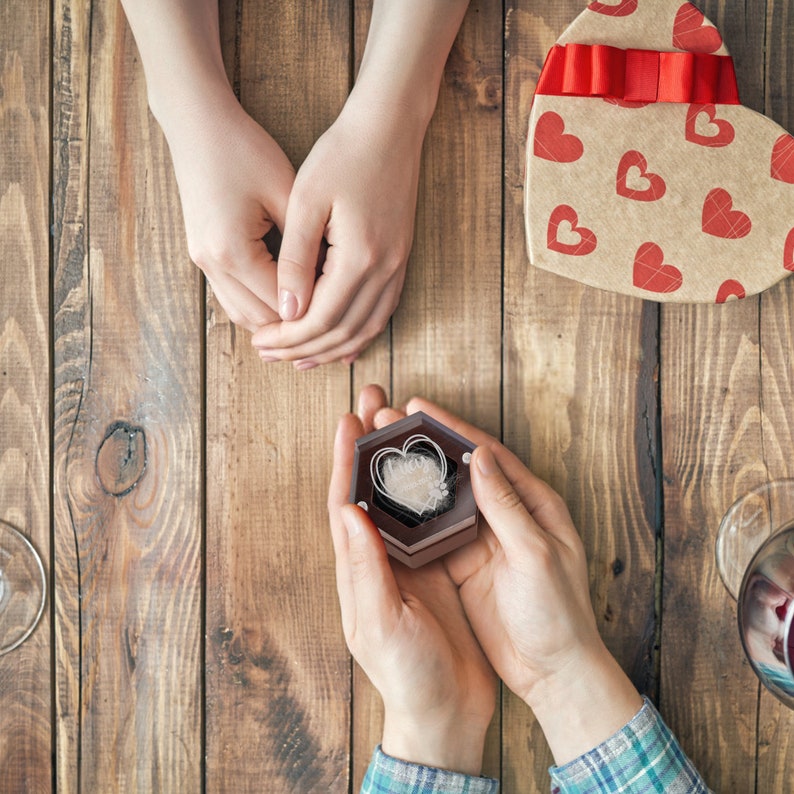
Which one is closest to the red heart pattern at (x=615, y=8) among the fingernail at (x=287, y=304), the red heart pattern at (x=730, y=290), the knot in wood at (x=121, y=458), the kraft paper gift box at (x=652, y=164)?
the kraft paper gift box at (x=652, y=164)

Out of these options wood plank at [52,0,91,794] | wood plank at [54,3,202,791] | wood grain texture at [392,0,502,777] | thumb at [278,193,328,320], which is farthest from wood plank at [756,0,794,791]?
wood plank at [52,0,91,794]

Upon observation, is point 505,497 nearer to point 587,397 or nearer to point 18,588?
point 587,397

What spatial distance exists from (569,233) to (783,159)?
261 mm

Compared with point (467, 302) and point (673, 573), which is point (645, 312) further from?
point (673, 573)

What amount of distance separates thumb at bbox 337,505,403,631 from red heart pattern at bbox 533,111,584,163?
0.46 m

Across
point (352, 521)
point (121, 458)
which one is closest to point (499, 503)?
point (352, 521)

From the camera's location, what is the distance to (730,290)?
2.80 feet

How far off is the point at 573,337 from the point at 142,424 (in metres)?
0.55

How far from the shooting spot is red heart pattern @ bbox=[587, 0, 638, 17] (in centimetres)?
84

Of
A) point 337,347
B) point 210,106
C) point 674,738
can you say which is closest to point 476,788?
point 674,738

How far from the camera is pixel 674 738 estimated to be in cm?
84

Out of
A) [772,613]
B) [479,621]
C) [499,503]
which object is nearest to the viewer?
[772,613]

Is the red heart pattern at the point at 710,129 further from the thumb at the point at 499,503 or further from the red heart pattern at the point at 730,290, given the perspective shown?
the thumb at the point at 499,503

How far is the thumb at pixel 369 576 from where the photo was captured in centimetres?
76
